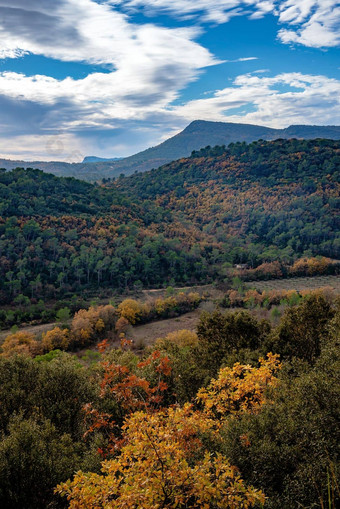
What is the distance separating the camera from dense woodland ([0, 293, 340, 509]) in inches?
199

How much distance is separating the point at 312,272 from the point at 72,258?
45.8m

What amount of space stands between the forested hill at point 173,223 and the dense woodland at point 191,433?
3963cm

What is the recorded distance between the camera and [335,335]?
474 inches

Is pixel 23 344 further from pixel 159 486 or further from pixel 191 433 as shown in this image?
pixel 159 486

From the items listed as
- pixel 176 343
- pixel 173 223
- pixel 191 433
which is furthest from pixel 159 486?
pixel 173 223

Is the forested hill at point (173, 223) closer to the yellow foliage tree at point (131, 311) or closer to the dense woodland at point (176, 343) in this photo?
the dense woodland at point (176, 343)

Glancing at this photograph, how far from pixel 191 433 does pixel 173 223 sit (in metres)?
89.2

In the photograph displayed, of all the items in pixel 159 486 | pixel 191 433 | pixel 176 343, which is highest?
pixel 159 486

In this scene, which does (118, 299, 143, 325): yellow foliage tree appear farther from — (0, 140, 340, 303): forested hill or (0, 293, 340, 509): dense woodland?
(0, 293, 340, 509): dense woodland

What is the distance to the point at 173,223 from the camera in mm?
95625

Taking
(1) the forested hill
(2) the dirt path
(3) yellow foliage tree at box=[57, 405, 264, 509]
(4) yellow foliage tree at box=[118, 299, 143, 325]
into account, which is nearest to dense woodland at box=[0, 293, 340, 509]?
(3) yellow foliage tree at box=[57, 405, 264, 509]

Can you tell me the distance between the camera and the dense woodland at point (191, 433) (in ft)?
16.6

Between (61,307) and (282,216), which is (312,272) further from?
(61,307)

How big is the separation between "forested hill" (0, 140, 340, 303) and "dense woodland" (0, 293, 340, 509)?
130 ft
